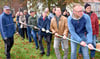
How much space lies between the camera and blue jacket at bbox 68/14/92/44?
428cm

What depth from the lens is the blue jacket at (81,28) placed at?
4.28m

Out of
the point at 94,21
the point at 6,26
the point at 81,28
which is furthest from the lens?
the point at 6,26

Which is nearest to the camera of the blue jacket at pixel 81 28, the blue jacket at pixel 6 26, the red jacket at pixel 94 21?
the blue jacket at pixel 81 28

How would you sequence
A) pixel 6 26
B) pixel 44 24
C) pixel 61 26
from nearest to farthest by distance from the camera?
pixel 61 26 → pixel 6 26 → pixel 44 24

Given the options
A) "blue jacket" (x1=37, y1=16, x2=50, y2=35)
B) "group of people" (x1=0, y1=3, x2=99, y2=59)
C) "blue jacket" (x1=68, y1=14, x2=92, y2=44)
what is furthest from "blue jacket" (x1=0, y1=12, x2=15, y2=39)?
"blue jacket" (x1=68, y1=14, x2=92, y2=44)

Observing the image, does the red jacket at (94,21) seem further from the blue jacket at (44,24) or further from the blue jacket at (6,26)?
the blue jacket at (6,26)

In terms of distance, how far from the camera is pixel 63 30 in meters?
5.84

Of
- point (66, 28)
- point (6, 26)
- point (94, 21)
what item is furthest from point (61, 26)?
point (6, 26)

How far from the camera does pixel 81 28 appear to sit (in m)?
4.40

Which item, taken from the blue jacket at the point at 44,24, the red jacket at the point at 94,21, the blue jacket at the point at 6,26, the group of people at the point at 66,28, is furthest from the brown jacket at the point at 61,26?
the blue jacket at the point at 6,26

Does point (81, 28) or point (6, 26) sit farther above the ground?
point (81, 28)

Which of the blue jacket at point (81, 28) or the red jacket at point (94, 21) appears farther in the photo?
the red jacket at point (94, 21)

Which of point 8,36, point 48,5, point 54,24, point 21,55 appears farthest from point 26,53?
point 48,5

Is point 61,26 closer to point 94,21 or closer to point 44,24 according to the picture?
point 94,21
